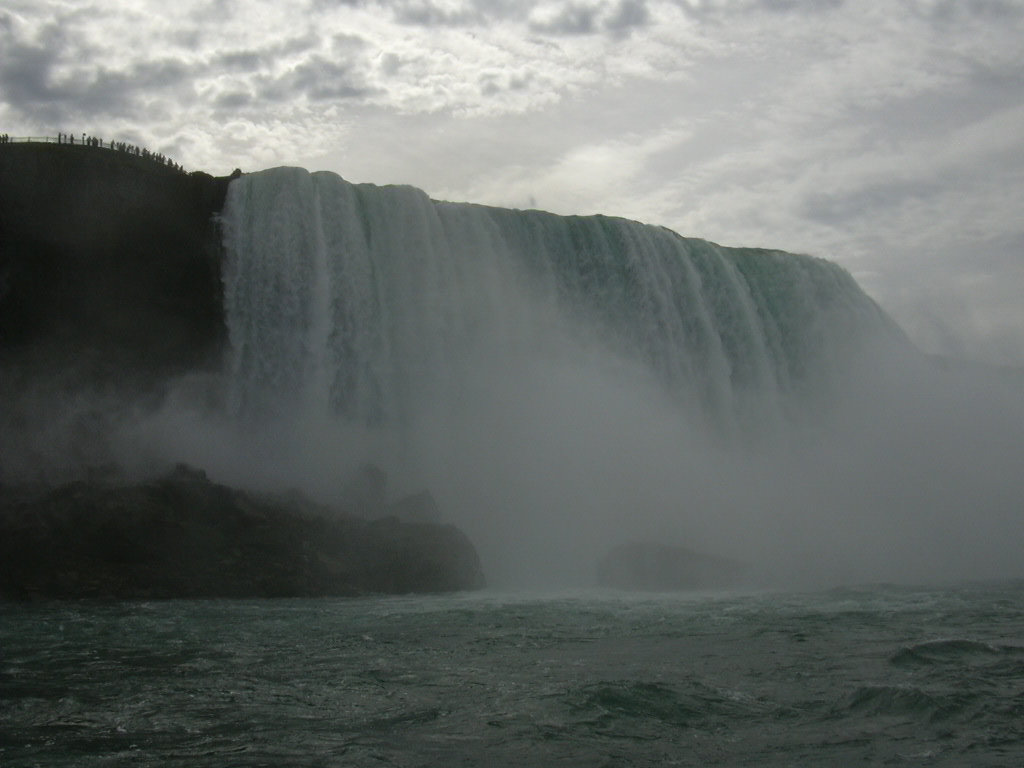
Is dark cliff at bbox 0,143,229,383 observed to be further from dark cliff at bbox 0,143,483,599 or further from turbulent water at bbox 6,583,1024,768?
turbulent water at bbox 6,583,1024,768

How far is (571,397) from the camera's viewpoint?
24.6 metres

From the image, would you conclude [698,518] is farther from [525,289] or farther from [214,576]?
[214,576]

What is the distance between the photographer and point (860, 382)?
103 ft

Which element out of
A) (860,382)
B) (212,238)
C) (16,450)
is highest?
(212,238)

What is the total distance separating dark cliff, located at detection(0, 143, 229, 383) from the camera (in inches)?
829

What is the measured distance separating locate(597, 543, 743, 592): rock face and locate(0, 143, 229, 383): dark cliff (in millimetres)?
9091

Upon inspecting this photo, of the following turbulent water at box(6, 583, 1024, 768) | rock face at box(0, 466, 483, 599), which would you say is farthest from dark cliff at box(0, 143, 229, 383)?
turbulent water at box(6, 583, 1024, 768)

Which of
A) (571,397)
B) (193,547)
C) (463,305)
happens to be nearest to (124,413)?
(193,547)

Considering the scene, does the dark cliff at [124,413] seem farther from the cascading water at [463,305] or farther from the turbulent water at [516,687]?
the turbulent water at [516,687]

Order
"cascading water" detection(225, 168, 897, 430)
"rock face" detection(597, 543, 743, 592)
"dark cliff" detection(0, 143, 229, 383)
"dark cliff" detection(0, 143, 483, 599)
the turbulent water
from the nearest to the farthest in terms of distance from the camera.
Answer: the turbulent water → "dark cliff" detection(0, 143, 483, 599) → "rock face" detection(597, 543, 743, 592) → "dark cliff" detection(0, 143, 229, 383) → "cascading water" detection(225, 168, 897, 430)

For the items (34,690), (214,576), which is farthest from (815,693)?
(214,576)

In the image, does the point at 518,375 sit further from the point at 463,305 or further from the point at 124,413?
the point at 124,413

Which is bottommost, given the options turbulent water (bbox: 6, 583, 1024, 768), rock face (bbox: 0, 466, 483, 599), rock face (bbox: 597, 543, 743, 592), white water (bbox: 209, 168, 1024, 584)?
turbulent water (bbox: 6, 583, 1024, 768)

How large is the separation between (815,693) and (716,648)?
2348 mm
